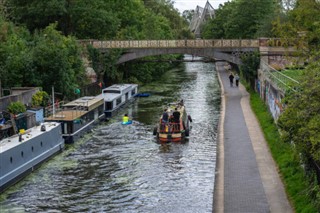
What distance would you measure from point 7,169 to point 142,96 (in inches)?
1491

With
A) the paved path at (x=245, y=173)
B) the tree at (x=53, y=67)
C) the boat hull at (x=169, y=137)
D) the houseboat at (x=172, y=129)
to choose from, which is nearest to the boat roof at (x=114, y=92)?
the tree at (x=53, y=67)

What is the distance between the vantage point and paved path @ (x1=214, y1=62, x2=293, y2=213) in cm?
2425

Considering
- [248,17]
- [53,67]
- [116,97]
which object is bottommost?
[116,97]

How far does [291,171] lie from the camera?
92.0 feet

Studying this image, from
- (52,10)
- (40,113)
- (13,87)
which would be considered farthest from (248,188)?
(52,10)

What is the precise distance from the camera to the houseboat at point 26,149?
2897 cm

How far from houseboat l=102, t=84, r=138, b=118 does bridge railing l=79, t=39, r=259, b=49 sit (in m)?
6.62

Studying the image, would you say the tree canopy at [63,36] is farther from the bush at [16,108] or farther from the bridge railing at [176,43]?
the bush at [16,108]

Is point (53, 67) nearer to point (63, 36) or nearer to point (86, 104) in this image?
point (86, 104)

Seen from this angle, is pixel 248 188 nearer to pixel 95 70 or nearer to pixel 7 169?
pixel 7 169

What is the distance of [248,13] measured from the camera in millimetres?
96062

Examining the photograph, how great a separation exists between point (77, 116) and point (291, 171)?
59.2 ft

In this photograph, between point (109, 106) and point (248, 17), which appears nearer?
point (109, 106)

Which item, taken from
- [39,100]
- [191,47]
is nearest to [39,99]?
[39,100]
